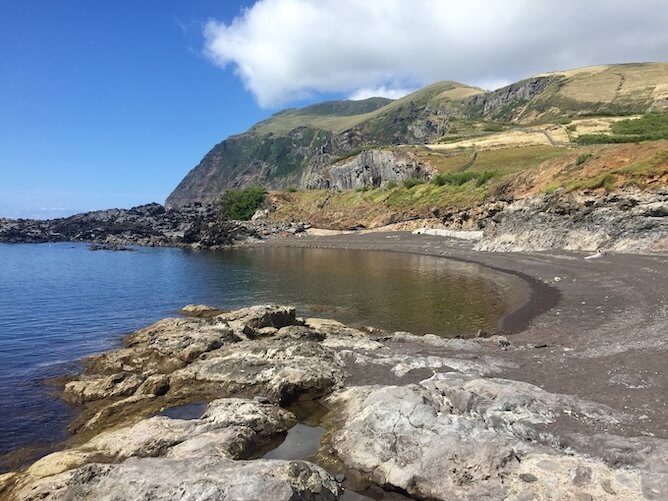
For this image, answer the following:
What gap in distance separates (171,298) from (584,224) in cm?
4375

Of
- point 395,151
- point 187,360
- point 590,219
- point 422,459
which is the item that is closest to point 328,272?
point 590,219

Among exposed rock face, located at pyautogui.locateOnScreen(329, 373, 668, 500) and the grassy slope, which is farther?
the grassy slope

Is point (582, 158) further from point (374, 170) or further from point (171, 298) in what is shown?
point (374, 170)

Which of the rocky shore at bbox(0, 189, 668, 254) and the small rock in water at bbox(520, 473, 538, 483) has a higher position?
the rocky shore at bbox(0, 189, 668, 254)

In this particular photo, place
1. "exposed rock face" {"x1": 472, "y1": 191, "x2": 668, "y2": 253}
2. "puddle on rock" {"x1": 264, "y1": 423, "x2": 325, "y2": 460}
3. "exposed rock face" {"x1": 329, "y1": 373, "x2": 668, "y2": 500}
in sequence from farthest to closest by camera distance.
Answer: "exposed rock face" {"x1": 472, "y1": 191, "x2": 668, "y2": 253} → "puddle on rock" {"x1": 264, "y1": 423, "x2": 325, "y2": 460} → "exposed rock face" {"x1": 329, "y1": 373, "x2": 668, "y2": 500}

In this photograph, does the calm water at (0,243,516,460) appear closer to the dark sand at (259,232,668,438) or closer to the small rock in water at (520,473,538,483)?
the dark sand at (259,232,668,438)

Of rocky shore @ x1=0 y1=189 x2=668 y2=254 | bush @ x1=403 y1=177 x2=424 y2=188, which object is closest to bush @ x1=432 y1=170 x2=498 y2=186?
bush @ x1=403 y1=177 x2=424 y2=188

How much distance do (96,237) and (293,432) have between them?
13073 centimetres

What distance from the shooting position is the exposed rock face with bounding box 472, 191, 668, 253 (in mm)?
43188

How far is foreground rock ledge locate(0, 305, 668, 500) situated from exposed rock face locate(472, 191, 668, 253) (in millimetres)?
30688

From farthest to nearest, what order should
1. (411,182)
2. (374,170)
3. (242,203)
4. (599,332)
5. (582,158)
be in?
(242,203) < (374,170) < (411,182) < (582,158) < (599,332)

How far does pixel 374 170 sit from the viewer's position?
132m

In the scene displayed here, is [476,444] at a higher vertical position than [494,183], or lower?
lower

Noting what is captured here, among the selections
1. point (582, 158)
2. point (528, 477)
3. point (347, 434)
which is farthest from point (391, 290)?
point (582, 158)
